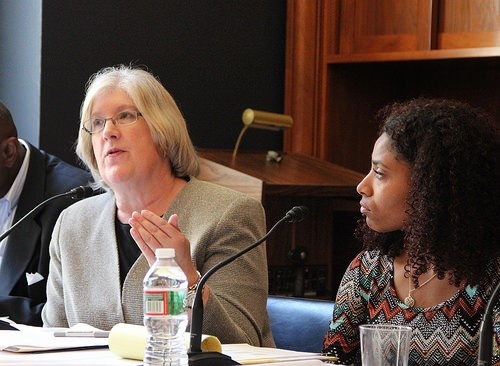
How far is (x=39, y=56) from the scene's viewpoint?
3867 mm

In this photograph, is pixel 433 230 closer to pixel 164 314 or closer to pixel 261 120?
pixel 164 314

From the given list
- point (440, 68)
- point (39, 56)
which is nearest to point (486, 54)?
point (440, 68)

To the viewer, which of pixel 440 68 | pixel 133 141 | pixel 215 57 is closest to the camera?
pixel 133 141

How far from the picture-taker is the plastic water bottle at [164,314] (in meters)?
1.68

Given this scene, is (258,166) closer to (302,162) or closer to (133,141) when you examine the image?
(302,162)

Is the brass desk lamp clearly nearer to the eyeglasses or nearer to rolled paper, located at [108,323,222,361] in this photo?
the eyeglasses

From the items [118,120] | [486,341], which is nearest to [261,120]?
[118,120]

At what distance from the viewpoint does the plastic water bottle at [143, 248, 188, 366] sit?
1.68m

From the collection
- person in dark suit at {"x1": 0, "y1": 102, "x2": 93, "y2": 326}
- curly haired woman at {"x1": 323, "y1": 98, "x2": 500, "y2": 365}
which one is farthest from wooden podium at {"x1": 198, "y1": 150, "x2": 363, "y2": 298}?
curly haired woman at {"x1": 323, "y1": 98, "x2": 500, "y2": 365}

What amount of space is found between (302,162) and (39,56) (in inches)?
44.2

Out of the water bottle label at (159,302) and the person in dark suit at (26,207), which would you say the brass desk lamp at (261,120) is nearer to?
the person in dark suit at (26,207)

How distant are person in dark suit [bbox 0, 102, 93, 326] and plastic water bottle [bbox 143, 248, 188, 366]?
1.32 meters

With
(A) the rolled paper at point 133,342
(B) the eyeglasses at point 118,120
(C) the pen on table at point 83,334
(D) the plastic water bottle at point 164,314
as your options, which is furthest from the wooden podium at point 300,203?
(D) the plastic water bottle at point 164,314

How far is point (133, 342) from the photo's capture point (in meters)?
1.88
